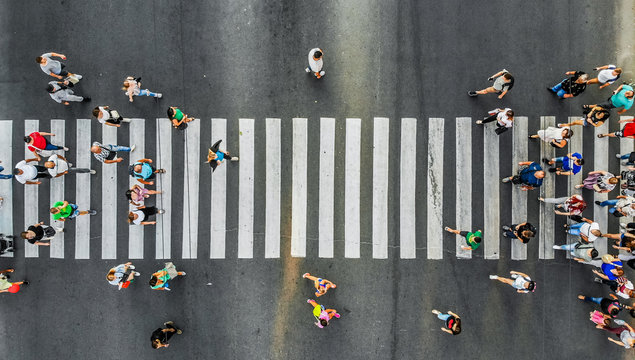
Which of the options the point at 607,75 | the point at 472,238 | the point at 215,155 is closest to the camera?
the point at 215,155

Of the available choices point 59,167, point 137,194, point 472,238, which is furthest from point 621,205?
point 59,167

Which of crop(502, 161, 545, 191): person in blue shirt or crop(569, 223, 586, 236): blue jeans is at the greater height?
crop(502, 161, 545, 191): person in blue shirt

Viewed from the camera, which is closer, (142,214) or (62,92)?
(142,214)

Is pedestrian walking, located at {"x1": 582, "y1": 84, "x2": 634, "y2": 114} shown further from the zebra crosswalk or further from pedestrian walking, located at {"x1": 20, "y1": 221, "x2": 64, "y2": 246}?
pedestrian walking, located at {"x1": 20, "y1": 221, "x2": 64, "y2": 246}

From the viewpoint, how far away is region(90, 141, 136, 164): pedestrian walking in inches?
325

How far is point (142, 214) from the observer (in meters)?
8.62

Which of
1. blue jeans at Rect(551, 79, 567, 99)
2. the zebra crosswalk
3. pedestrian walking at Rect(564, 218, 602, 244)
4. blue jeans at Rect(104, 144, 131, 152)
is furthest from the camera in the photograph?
the zebra crosswalk

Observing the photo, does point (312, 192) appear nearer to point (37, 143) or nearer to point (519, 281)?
point (519, 281)

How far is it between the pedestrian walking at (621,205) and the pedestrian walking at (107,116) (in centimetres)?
1205

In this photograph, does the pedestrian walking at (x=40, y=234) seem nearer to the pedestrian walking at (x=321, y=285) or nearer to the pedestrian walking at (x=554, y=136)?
the pedestrian walking at (x=321, y=285)

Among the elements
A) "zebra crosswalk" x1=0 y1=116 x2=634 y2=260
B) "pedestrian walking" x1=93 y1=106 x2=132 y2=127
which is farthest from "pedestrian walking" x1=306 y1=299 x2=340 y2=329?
"pedestrian walking" x1=93 y1=106 x2=132 y2=127

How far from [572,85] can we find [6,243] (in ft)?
47.2

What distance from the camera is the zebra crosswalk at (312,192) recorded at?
934cm

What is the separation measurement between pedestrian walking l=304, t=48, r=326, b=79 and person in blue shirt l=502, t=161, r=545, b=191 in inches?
212
